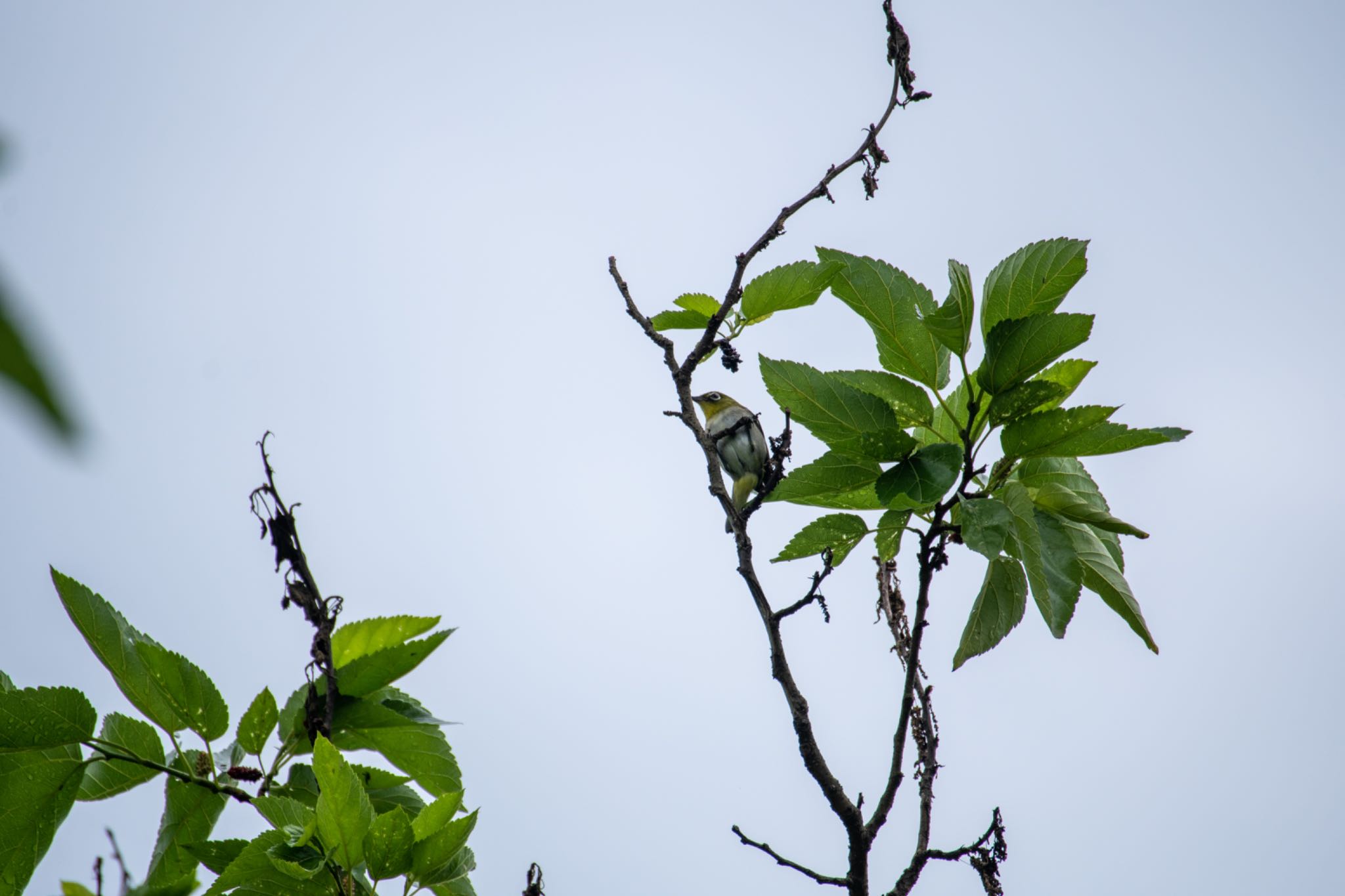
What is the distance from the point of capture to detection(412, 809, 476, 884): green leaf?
2.69 m

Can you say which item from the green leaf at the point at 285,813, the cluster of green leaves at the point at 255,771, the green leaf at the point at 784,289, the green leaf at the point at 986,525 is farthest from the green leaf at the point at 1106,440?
the green leaf at the point at 285,813

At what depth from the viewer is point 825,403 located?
3.30m

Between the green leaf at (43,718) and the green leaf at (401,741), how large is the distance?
2.06 ft

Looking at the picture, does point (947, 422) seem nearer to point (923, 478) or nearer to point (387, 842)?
point (923, 478)

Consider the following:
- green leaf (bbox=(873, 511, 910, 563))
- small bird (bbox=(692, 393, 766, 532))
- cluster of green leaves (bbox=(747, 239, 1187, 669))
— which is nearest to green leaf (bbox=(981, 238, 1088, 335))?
cluster of green leaves (bbox=(747, 239, 1187, 669))

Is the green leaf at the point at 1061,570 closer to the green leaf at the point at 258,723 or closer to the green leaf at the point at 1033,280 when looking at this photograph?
the green leaf at the point at 1033,280

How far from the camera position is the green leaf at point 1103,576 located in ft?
10.5

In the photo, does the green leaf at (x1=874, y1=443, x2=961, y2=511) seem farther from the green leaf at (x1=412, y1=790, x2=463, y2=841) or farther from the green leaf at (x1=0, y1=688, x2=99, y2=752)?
the green leaf at (x1=0, y1=688, x2=99, y2=752)

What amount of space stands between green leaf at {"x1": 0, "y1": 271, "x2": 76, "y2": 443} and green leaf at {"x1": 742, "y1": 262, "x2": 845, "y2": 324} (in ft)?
10.0

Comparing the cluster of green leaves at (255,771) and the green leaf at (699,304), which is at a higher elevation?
the green leaf at (699,304)

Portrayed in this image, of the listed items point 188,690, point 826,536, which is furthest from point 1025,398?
point 188,690

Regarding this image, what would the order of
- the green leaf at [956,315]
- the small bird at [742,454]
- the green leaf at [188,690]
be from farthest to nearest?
1. the small bird at [742,454]
2. the green leaf at [956,315]
3. the green leaf at [188,690]

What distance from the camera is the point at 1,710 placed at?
2732 millimetres

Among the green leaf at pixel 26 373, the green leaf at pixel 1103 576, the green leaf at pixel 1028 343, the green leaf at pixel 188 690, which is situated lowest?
the green leaf at pixel 26 373
